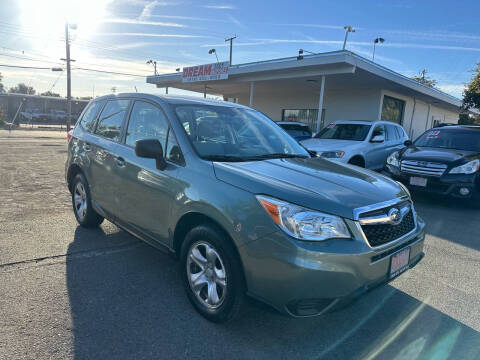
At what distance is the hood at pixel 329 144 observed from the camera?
25.8ft

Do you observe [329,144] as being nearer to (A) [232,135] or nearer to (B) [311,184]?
(A) [232,135]

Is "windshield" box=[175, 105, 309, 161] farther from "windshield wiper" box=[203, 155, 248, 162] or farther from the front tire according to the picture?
the front tire

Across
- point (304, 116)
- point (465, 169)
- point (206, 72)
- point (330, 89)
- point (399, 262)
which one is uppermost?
point (206, 72)

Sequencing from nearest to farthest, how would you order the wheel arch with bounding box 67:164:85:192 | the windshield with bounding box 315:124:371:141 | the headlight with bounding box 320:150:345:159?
the wheel arch with bounding box 67:164:85:192
the headlight with bounding box 320:150:345:159
the windshield with bounding box 315:124:371:141

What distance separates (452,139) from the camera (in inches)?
305

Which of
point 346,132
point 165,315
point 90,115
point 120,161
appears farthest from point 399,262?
point 346,132

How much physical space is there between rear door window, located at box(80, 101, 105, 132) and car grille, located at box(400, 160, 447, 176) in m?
5.72

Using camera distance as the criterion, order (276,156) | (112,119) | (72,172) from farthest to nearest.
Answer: (72,172) < (112,119) < (276,156)

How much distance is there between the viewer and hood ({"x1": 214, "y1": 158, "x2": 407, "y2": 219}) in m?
2.32

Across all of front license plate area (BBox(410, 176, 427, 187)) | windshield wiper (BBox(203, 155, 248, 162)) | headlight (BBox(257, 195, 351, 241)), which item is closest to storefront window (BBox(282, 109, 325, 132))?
front license plate area (BBox(410, 176, 427, 187))

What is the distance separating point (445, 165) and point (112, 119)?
5.88 meters

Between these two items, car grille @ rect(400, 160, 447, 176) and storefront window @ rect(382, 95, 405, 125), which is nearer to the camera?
car grille @ rect(400, 160, 447, 176)

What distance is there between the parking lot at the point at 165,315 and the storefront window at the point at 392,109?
13.9 metres

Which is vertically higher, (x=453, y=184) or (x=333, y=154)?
(x=333, y=154)
